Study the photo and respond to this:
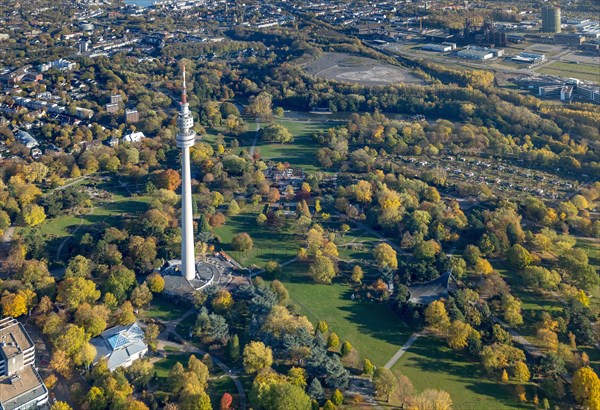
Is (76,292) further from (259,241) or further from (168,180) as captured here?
(168,180)

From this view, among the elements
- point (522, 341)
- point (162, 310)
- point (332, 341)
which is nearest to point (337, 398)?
point (332, 341)

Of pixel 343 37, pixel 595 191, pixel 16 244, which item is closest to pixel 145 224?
pixel 16 244

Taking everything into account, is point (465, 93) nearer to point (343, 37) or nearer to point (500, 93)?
point (500, 93)

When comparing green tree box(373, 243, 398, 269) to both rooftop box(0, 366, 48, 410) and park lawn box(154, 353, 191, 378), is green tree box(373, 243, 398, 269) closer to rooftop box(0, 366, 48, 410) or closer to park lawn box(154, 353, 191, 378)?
park lawn box(154, 353, 191, 378)

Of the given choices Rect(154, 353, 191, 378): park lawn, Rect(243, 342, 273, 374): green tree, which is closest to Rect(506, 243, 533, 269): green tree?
Rect(243, 342, 273, 374): green tree

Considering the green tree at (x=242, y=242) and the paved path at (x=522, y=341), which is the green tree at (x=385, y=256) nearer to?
the paved path at (x=522, y=341)
